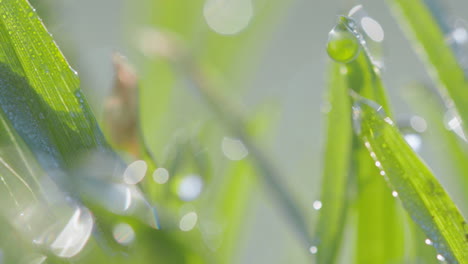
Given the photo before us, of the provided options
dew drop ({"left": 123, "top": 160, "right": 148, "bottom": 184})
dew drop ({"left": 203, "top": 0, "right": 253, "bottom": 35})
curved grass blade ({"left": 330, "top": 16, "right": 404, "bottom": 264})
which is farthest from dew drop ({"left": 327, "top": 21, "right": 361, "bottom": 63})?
dew drop ({"left": 203, "top": 0, "right": 253, "bottom": 35})

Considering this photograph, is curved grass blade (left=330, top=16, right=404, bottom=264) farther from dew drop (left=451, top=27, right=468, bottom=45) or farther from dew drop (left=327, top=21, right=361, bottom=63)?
dew drop (left=451, top=27, right=468, bottom=45)

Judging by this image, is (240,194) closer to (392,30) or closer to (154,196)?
(154,196)

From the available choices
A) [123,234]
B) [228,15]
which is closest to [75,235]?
[123,234]

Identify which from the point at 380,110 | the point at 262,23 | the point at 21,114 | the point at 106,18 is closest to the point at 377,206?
the point at 380,110

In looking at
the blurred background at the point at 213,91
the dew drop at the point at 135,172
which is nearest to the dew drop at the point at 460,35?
the blurred background at the point at 213,91

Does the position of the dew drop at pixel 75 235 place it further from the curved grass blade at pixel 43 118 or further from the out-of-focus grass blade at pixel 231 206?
the out-of-focus grass blade at pixel 231 206

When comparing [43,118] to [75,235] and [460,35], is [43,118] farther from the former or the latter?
[460,35]
